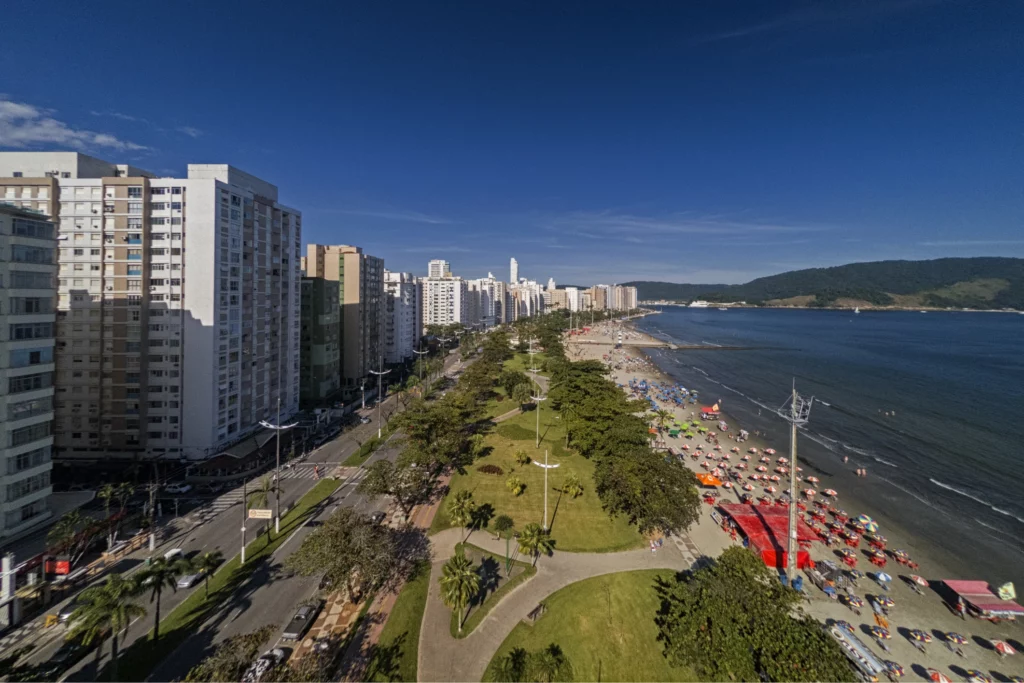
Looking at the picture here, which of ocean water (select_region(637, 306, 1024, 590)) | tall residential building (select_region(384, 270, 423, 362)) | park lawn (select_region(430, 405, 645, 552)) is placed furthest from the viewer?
tall residential building (select_region(384, 270, 423, 362))

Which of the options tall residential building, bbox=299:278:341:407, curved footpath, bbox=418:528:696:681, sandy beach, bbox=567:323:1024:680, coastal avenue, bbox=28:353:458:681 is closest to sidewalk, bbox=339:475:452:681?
curved footpath, bbox=418:528:696:681

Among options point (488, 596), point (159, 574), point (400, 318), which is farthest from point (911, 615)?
point (400, 318)

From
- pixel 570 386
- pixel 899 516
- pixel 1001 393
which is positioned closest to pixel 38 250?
pixel 570 386

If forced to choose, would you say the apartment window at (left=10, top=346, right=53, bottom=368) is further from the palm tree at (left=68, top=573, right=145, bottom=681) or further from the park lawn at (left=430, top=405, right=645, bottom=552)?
the park lawn at (left=430, top=405, right=645, bottom=552)

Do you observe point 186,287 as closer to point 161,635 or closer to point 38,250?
point 38,250

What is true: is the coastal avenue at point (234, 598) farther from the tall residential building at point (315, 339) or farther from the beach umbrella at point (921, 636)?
the beach umbrella at point (921, 636)

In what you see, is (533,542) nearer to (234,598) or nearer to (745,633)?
(745,633)
